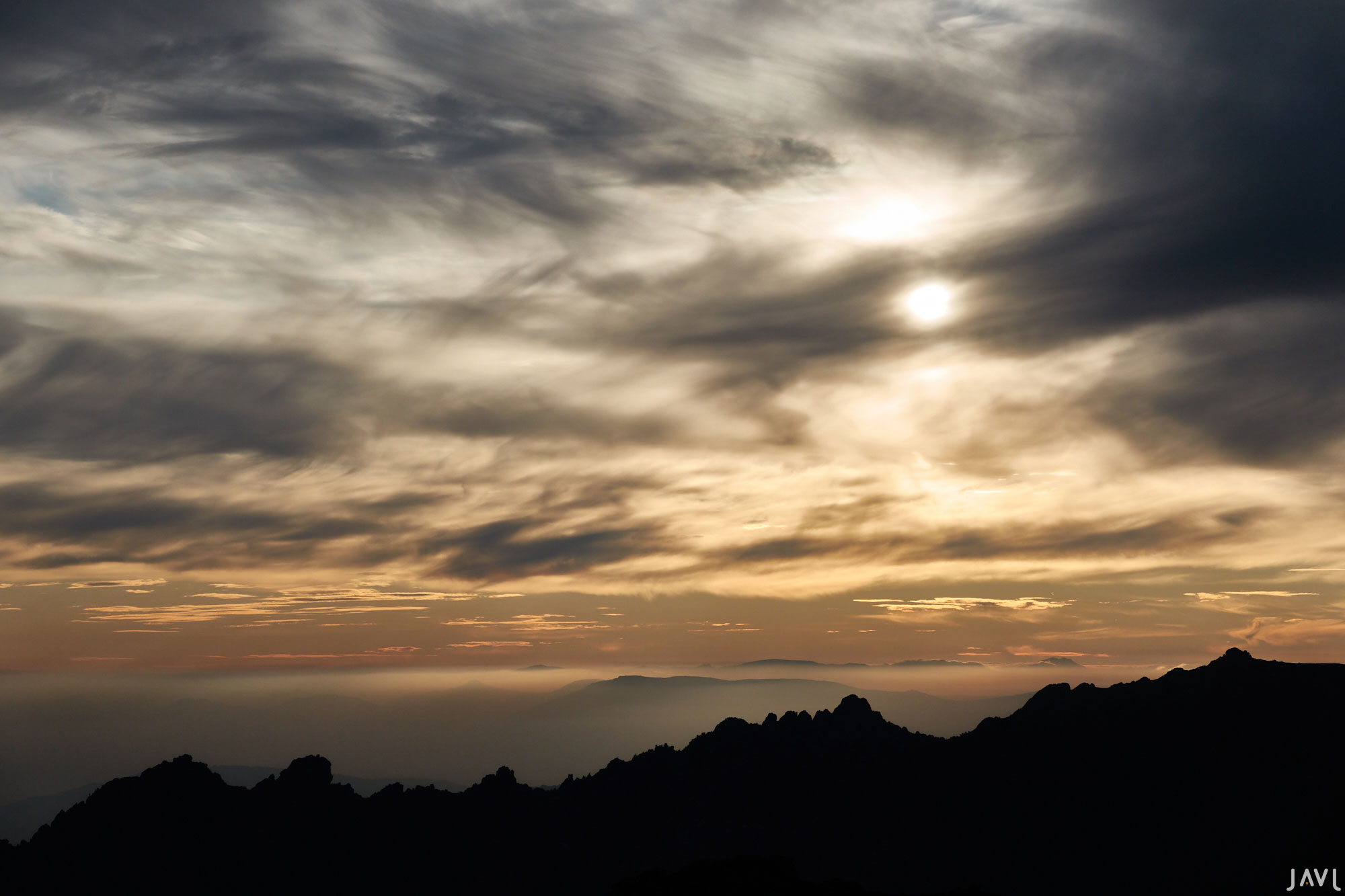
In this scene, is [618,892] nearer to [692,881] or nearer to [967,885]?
[692,881]

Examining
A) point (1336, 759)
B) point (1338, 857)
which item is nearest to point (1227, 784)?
point (1336, 759)

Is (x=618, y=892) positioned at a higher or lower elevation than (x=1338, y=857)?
higher

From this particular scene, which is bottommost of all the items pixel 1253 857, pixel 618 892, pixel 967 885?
pixel 967 885

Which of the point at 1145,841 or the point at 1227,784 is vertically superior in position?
the point at 1227,784

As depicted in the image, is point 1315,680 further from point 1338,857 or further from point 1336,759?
point 1338,857

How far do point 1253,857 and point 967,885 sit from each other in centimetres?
5413

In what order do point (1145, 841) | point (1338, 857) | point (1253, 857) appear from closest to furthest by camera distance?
point (1338, 857) → point (1253, 857) → point (1145, 841)

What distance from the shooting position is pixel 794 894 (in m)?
98.6

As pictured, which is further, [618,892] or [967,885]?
[967,885]

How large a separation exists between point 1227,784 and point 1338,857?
105 ft

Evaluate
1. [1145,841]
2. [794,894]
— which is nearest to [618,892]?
[794,894]

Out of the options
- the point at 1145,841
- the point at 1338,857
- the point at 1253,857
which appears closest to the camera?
the point at 1338,857

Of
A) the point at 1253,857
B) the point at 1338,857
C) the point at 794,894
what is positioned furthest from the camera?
the point at 1253,857

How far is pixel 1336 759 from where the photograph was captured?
179750mm
